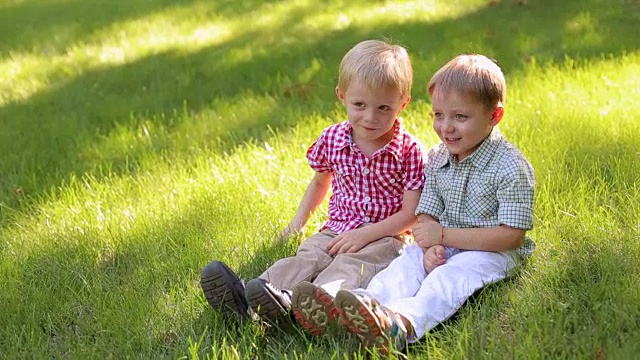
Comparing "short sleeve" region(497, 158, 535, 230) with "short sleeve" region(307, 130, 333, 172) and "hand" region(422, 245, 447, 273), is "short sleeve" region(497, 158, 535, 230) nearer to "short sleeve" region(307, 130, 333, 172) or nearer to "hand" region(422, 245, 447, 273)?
"hand" region(422, 245, 447, 273)

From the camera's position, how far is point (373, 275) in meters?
3.19

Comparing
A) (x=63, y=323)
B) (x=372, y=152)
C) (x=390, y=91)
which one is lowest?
(x=63, y=323)

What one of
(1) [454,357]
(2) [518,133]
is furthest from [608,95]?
(1) [454,357]

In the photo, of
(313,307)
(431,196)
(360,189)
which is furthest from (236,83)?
(313,307)

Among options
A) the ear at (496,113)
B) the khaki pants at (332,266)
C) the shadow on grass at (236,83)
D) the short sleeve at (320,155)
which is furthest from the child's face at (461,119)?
the shadow on grass at (236,83)

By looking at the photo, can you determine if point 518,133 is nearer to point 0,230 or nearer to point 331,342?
point 331,342

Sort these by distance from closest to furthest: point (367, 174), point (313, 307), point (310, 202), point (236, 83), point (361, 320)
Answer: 1. point (361, 320)
2. point (313, 307)
3. point (367, 174)
4. point (310, 202)
5. point (236, 83)

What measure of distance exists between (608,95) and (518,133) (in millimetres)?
926

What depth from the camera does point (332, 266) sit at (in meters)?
3.19

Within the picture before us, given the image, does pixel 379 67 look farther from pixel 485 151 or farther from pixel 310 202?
pixel 310 202

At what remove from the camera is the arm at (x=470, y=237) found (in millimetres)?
2980

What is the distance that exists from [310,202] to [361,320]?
1162mm

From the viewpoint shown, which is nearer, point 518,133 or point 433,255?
point 433,255

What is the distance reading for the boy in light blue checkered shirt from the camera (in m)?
2.91
